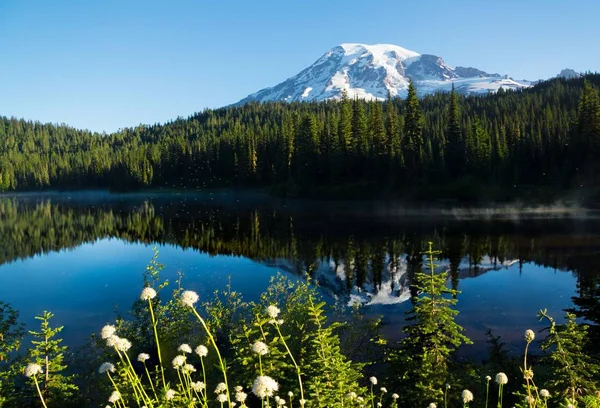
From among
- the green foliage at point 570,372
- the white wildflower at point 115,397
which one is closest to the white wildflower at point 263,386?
the white wildflower at point 115,397

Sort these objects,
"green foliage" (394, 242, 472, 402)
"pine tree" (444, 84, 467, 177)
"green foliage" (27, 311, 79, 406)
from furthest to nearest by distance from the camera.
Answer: "pine tree" (444, 84, 467, 177) → "green foliage" (27, 311, 79, 406) → "green foliage" (394, 242, 472, 402)

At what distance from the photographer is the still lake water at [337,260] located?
85.7ft

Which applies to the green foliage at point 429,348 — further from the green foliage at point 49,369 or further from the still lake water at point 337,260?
the green foliage at point 49,369

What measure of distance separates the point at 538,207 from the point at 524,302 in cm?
5642

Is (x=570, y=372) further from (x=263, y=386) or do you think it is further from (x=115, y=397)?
(x=115, y=397)

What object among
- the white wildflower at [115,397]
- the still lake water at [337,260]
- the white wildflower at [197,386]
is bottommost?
the still lake water at [337,260]

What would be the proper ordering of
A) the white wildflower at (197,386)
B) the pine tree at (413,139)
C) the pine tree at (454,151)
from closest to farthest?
the white wildflower at (197,386) → the pine tree at (413,139) → the pine tree at (454,151)

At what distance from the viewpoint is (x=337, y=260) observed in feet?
130

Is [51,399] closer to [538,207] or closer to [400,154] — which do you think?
[538,207]

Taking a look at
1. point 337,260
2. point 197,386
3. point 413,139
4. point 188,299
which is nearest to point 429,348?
point 197,386

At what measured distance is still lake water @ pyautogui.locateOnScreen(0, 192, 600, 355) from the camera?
85.7ft

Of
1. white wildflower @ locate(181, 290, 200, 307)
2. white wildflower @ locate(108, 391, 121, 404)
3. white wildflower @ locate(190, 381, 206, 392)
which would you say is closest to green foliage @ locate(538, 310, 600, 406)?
white wildflower @ locate(190, 381, 206, 392)

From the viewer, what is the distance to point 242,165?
454 ft

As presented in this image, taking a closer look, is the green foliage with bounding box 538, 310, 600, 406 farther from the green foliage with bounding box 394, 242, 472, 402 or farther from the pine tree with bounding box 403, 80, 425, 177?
the pine tree with bounding box 403, 80, 425, 177
